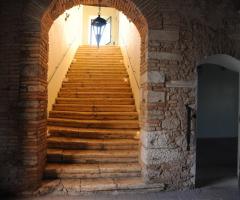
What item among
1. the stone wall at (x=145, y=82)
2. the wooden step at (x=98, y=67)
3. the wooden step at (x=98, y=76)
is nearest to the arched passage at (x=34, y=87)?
the stone wall at (x=145, y=82)

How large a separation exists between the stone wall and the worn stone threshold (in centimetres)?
12

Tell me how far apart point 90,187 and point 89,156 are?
72 cm

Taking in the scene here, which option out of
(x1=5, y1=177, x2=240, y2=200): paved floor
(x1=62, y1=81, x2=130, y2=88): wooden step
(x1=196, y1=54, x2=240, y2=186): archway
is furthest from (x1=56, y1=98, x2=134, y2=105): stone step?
(x1=196, y1=54, x2=240, y2=186): archway

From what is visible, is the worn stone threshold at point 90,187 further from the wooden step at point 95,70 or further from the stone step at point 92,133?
the wooden step at point 95,70

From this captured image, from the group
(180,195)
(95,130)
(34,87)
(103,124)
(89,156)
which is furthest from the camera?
(103,124)

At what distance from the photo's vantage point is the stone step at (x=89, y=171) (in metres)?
4.08

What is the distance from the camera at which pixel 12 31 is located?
3.65m

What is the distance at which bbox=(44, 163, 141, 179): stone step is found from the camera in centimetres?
408

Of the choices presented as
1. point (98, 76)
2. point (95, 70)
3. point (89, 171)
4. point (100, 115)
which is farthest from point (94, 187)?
point (95, 70)

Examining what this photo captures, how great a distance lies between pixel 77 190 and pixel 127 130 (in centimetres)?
175

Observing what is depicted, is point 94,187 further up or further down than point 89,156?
further down

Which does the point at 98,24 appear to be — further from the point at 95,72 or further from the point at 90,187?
the point at 90,187

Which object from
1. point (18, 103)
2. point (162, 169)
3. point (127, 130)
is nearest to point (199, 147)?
point (127, 130)

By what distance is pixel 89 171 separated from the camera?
414 cm
